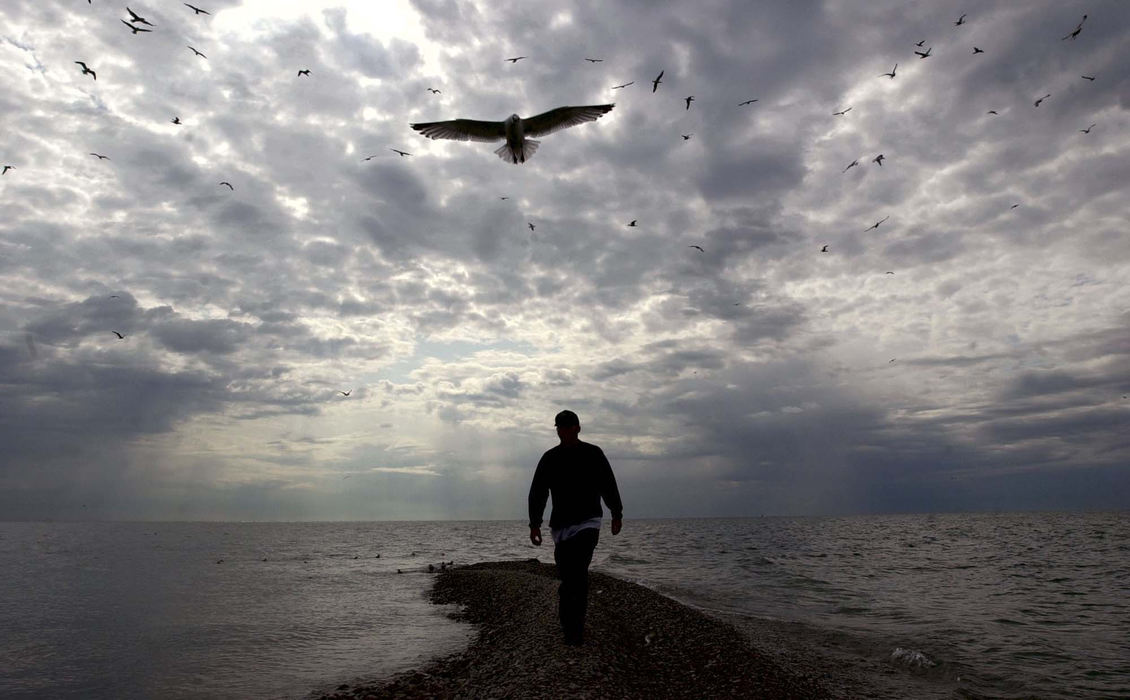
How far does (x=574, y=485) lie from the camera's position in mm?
8305

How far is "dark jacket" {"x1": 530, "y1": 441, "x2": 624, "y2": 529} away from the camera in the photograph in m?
8.28

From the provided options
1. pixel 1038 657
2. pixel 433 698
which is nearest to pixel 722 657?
pixel 433 698

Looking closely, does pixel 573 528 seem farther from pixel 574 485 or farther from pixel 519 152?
pixel 519 152

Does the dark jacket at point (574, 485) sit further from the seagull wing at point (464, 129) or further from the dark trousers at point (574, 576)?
the seagull wing at point (464, 129)

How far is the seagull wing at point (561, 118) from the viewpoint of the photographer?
12164mm

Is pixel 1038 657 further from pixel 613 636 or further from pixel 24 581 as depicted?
pixel 24 581

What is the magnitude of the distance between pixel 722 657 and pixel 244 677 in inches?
356

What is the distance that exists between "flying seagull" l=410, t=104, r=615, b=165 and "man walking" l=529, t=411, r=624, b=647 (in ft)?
21.1

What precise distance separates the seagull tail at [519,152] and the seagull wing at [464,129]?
27 cm

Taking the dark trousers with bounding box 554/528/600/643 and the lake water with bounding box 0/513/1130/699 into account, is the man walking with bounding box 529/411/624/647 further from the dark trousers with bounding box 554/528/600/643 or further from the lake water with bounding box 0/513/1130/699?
the lake water with bounding box 0/513/1130/699

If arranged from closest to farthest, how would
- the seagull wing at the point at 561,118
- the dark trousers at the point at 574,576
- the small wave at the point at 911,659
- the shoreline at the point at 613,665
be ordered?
the shoreline at the point at 613,665 → the dark trousers at the point at 574,576 → the seagull wing at the point at 561,118 → the small wave at the point at 911,659

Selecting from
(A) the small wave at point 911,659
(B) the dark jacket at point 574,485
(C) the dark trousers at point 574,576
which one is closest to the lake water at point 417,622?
(A) the small wave at point 911,659

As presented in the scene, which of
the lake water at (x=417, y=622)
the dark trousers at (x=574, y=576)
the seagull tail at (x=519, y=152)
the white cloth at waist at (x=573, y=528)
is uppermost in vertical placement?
the seagull tail at (x=519, y=152)

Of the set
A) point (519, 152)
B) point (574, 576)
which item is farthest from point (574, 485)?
point (519, 152)
